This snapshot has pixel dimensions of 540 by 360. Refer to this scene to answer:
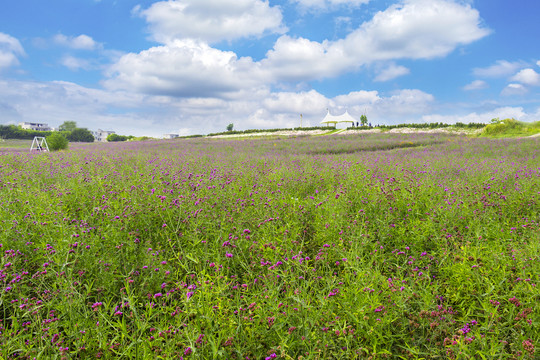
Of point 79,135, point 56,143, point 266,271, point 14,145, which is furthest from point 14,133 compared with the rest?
point 266,271

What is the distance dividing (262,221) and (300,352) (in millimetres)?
1785

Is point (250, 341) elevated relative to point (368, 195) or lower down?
lower down

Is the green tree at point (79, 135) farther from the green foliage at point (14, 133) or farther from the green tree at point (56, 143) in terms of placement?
the green tree at point (56, 143)

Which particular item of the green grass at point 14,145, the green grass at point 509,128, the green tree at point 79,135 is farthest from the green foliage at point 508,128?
the green tree at point 79,135

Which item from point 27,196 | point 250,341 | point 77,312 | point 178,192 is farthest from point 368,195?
point 27,196

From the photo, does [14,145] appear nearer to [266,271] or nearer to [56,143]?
[56,143]

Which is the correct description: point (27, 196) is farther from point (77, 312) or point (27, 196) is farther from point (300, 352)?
point (300, 352)

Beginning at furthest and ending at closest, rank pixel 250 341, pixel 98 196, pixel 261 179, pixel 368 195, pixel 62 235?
pixel 261 179, pixel 368 195, pixel 98 196, pixel 62 235, pixel 250 341

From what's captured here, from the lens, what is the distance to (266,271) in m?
3.28

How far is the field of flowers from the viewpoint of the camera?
7.63ft

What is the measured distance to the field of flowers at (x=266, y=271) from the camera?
2324mm

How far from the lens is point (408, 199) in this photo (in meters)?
5.20

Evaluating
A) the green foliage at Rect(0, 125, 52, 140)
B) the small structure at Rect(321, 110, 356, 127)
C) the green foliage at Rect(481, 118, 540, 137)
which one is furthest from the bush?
the green foliage at Rect(0, 125, 52, 140)

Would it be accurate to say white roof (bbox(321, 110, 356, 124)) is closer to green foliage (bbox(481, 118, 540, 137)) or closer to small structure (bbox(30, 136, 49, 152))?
green foliage (bbox(481, 118, 540, 137))
